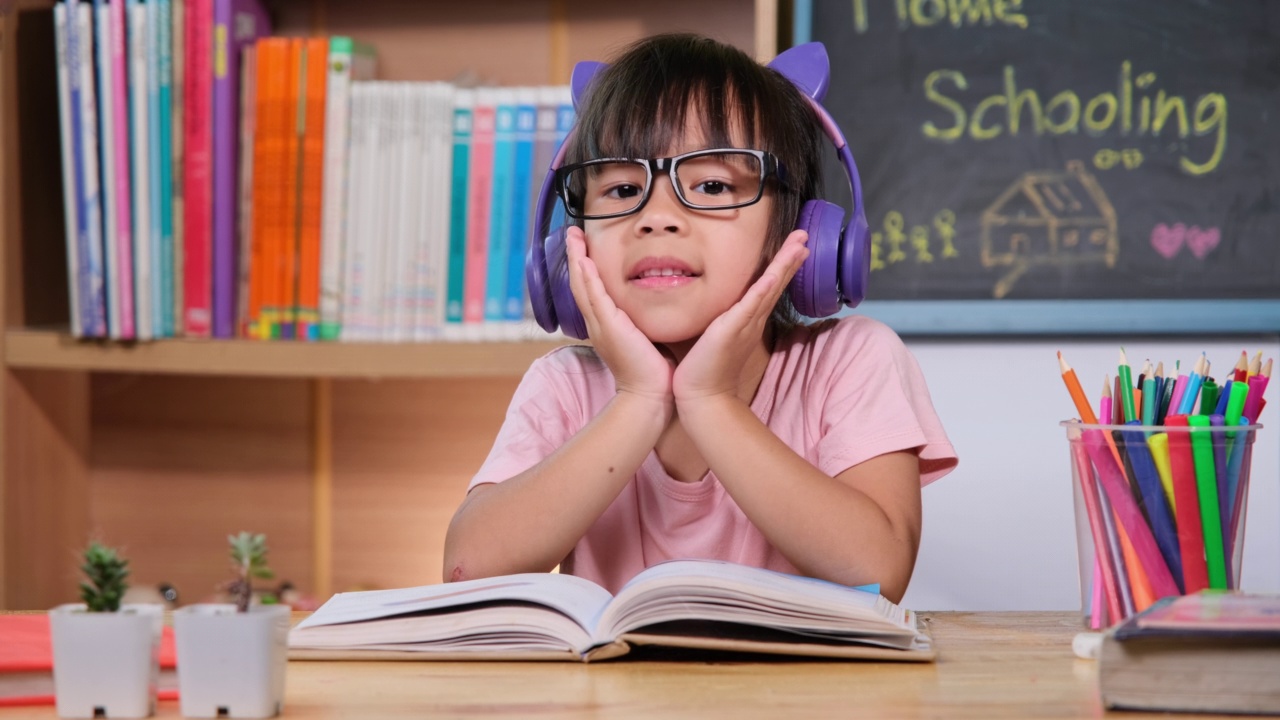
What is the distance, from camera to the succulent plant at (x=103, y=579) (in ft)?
1.88

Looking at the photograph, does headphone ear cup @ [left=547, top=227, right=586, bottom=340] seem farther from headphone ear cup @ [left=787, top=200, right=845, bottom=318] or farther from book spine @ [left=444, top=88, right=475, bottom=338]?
book spine @ [left=444, top=88, right=475, bottom=338]

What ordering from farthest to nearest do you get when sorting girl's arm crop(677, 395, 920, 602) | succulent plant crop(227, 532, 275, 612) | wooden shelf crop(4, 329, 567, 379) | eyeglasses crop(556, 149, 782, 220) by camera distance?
wooden shelf crop(4, 329, 567, 379) → eyeglasses crop(556, 149, 782, 220) → girl's arm crop(677, 395, 920, 602) → succulent plant crop(227, 532, 275, 612)

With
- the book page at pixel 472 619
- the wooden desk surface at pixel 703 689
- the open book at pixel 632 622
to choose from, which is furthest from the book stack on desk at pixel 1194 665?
the book page at pixel 472 619

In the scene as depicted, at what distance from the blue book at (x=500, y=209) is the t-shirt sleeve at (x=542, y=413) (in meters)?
0.32

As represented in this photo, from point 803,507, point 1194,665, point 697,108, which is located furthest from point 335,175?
point 1194,665

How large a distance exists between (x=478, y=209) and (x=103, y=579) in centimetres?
99

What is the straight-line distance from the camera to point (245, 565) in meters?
0.56

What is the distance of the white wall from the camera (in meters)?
1.58

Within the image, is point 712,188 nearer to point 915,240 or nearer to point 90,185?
point 915,240

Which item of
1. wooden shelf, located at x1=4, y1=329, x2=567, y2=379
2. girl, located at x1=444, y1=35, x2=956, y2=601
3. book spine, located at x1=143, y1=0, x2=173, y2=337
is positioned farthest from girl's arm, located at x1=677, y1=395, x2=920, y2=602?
book spine, located at x1=143, y1=0, x2=173, y2=337

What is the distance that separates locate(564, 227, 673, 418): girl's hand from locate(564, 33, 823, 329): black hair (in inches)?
4.7

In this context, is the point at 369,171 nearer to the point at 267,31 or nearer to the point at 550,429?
the point at 267,31

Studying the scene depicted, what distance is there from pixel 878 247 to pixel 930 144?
0.15m

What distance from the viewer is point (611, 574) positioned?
3.64 feet
